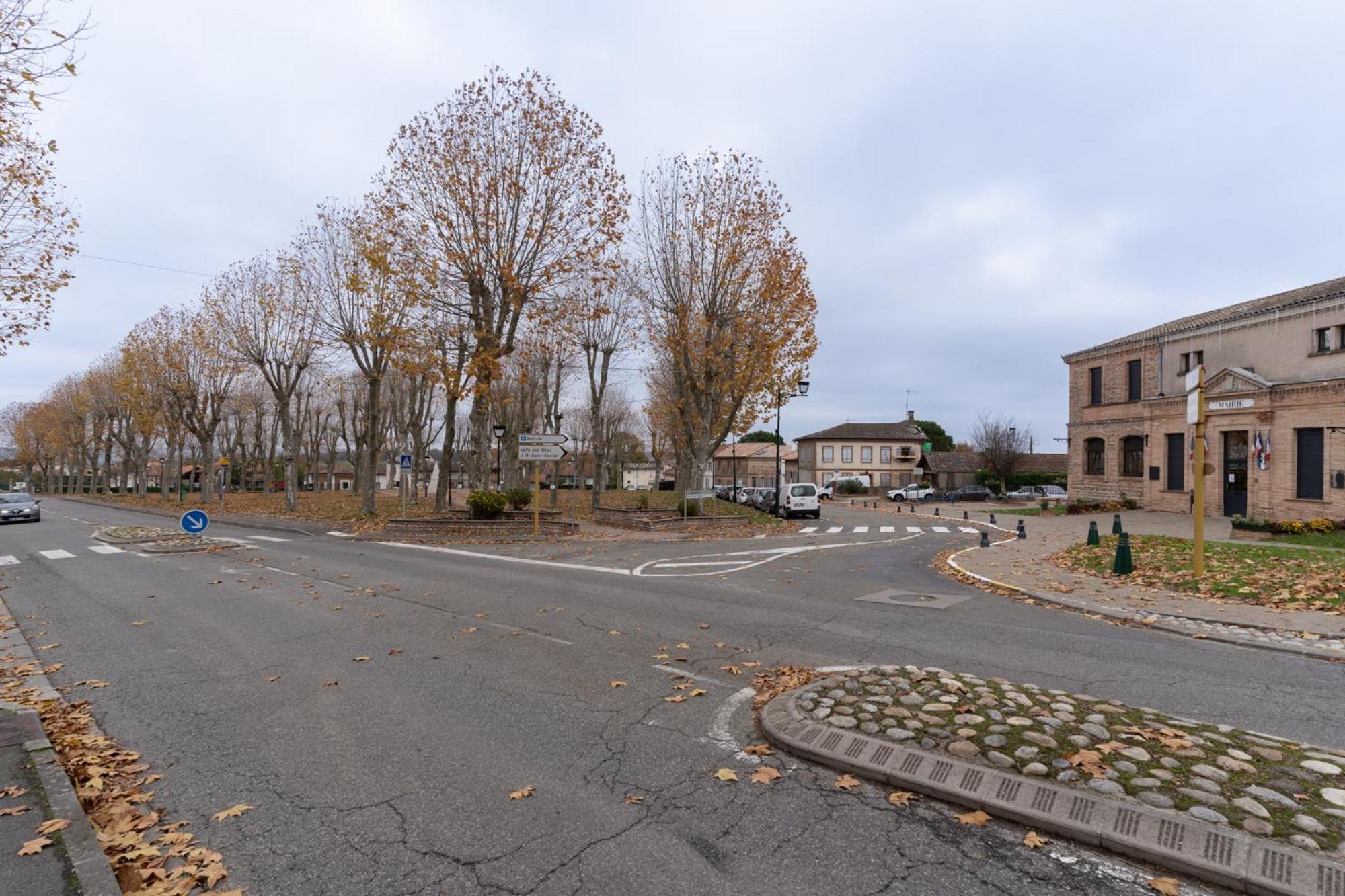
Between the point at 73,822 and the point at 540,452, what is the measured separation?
16.5m

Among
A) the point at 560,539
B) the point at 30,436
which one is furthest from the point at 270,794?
the point at 30,436

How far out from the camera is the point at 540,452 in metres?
19.8

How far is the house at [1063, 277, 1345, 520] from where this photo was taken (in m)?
22.2

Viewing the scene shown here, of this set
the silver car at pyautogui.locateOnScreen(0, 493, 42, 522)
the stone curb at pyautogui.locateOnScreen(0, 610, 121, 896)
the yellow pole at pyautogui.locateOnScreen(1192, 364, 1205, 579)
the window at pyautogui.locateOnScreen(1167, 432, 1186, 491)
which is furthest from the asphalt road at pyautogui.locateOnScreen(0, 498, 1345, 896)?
the window at pyautogui.locateOnScreen(1167, 432, 1186, 491)

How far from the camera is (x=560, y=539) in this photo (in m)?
19.4

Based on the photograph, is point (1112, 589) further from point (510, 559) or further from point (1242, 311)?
point (1242, 311)

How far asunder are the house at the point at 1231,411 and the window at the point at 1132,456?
0.05m

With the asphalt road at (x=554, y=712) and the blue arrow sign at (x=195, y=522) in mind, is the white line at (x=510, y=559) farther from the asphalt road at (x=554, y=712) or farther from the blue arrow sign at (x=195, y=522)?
the blue arrow sign at (x=195, y=522)

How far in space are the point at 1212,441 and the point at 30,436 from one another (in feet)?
315

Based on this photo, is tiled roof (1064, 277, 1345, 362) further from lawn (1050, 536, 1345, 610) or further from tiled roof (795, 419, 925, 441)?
tiled roof (795, 419, 925, 441)

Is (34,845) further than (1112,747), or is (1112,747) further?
(1112,747)

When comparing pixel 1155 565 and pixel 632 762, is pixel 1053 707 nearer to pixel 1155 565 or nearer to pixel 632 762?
pixel 632 762

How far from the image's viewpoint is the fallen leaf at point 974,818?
11.1 ft

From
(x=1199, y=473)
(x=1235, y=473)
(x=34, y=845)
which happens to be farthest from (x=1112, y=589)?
(x=1235, y=473)
